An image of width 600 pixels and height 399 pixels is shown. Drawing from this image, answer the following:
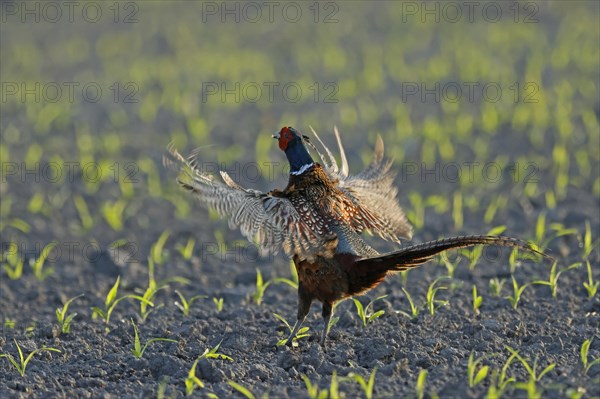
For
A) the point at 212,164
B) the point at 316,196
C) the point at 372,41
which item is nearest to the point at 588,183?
the point at 212,164

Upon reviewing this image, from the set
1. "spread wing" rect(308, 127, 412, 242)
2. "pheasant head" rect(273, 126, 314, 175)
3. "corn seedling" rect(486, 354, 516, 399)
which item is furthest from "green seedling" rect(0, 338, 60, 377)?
"corn seedling" rect(486, 354, 516, 399)

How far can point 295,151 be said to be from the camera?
538 cm

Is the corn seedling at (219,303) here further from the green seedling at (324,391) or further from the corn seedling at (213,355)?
the green seedling at (324,391)

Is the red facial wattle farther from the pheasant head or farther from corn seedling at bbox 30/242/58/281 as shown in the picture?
corn seedling at bbox 30/242/58/281

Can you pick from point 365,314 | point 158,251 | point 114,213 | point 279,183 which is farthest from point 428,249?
point 279,183

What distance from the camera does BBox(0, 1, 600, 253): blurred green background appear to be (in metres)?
8.80

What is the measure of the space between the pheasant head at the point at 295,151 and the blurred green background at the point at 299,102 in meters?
2.65

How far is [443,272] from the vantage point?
6.94m

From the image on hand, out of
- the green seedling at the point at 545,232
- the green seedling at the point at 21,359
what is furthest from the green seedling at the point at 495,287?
the green seedling at the point at 21,359

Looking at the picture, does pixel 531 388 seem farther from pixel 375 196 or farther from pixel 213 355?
pixel 375 196

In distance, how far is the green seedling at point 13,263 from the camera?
23.1ft

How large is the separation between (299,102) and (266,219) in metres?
7.19

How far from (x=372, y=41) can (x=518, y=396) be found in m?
11.3

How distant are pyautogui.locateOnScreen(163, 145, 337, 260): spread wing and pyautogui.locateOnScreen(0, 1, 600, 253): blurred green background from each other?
283cm
